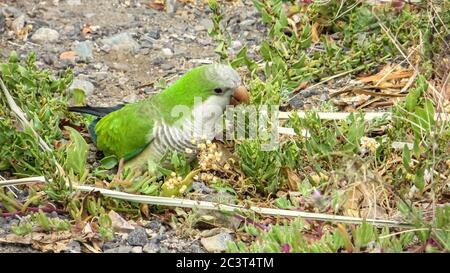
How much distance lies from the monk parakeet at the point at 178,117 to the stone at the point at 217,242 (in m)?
0.61

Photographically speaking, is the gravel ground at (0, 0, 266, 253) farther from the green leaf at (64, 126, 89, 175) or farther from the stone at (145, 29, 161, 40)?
the green leaf at (64, 126, 89, 175)

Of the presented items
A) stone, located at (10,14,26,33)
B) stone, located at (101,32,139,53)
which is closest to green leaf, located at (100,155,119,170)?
stone, located at (101,32,139,53)

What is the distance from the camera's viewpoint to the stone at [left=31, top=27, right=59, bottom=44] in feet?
20.1

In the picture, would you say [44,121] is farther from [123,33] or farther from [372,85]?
[372,85]

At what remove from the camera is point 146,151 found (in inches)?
191

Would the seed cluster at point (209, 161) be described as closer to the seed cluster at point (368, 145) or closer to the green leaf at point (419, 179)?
the seed cluster at point (368, 145)

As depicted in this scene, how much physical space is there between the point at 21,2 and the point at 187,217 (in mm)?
2759

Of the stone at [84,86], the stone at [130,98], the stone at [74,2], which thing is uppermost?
the stone at [74,2]

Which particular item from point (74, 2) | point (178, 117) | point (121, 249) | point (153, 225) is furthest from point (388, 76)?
point (74, 2)

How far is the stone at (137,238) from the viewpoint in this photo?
13.9 feet

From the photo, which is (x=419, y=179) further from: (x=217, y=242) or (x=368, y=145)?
(x=217, y=242)

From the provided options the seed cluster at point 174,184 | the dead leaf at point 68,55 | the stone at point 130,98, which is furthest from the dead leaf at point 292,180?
the dead leaf at point 68,55

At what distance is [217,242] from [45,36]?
2.48 meters

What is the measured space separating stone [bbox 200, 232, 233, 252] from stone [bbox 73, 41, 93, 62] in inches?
83.0
